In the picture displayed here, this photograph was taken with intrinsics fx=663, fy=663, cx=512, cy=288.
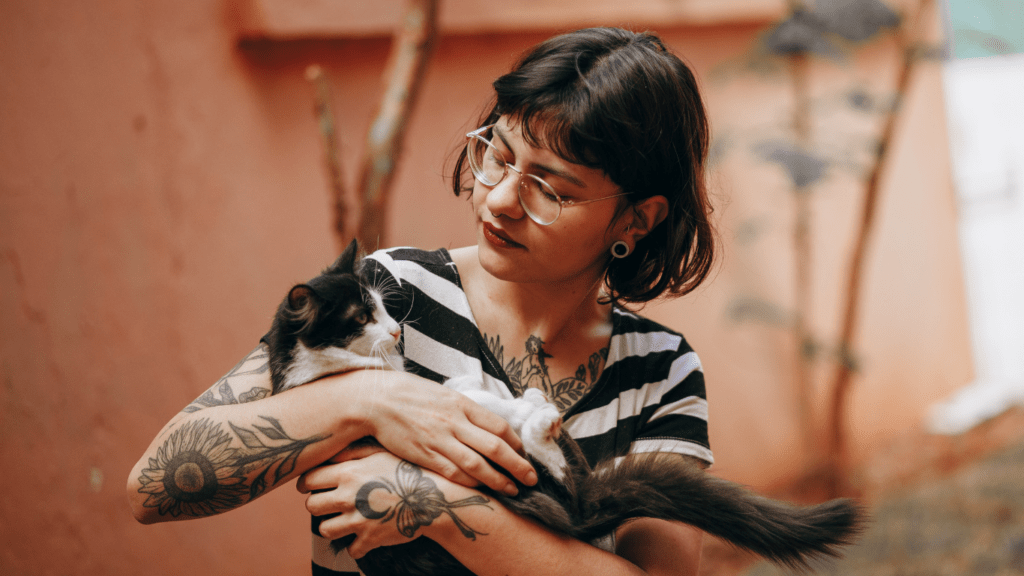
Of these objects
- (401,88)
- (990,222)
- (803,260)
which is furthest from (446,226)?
(990,222)

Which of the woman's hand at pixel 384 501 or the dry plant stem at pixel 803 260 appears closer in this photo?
the woman's hand at pixel 384 501

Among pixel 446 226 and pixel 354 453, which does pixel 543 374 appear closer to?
pixel 354 453

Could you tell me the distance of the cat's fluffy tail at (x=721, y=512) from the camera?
987mm

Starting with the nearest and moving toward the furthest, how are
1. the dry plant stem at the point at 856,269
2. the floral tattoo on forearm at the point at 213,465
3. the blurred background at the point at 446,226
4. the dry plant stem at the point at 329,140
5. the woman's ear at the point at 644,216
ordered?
the floral tattoo on forearm at the point at 213,465 < the woman's ear at the point at 644,216 < the blurred background at the point at 446,226 < the dry plant stem at the point at 329,140 < the dry plant stem at the point at 856,269

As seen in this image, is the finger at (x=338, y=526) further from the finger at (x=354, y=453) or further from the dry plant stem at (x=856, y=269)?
the dry plant stem at (x=856, y=269)

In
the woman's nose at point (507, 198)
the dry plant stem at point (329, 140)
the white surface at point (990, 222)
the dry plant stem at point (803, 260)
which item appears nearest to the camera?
the woman's nose at point (507, 198)

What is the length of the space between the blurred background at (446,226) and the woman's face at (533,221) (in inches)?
14.7

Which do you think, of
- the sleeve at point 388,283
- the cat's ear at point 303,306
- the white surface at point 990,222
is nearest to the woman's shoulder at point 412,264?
the sleeve at point 388,283

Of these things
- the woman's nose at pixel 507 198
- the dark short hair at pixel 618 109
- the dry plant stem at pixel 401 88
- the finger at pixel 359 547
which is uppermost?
the dry plant stem at pixel 401 88

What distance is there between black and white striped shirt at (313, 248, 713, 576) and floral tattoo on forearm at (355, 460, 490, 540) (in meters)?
0.20

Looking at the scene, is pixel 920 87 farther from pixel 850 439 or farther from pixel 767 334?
pixel 850 439

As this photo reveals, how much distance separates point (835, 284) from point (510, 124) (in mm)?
3038

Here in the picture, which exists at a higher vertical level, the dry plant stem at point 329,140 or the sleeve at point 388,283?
the dry plant stem at point 329,140

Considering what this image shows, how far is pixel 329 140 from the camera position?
1.75 metres
